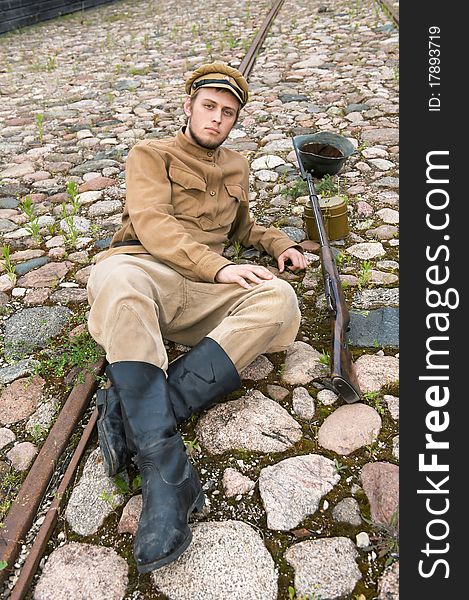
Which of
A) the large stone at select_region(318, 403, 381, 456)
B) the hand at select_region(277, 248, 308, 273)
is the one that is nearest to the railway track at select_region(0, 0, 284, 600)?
the large stone at select_region(318, 403, 381, 456)

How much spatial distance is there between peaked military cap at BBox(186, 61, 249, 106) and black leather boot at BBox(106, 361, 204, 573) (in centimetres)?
161

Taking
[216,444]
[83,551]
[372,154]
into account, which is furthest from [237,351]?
[372,154]

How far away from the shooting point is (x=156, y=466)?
2238 millimetres

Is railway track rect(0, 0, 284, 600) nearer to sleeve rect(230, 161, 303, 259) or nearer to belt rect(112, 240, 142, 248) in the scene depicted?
belt rect(112, 240, 142, 248)

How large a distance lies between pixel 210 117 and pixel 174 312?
1.07 meters

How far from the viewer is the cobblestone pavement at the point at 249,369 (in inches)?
80.4

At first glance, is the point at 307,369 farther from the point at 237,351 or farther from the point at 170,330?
the point at 170,330

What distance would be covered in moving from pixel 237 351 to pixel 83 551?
1.03 m

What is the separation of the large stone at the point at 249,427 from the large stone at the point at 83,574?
2.01ft

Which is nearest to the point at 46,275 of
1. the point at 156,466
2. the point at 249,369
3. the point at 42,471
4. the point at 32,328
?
the point at 32,328

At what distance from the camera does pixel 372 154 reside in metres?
5.34

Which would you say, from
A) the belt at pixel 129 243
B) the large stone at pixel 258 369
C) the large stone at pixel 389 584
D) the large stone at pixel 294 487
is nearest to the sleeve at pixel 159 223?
the belt at pixel 129 243

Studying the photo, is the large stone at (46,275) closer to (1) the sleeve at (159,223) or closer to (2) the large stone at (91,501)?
(1) the sleeve at (159,223)

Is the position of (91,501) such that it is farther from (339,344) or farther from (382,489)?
(339,344)
